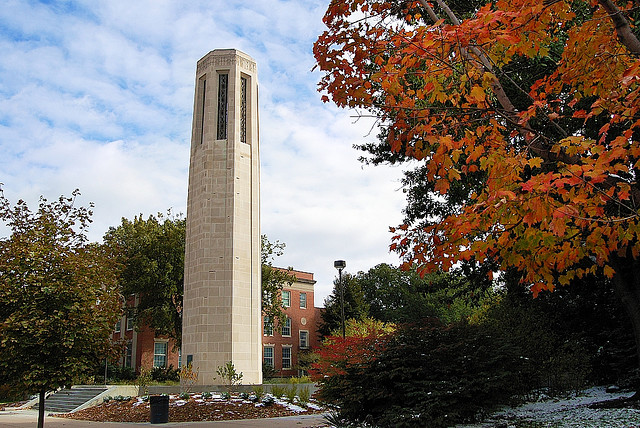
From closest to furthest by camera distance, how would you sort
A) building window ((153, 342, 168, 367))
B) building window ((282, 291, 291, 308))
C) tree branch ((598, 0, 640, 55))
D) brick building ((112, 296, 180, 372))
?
1. tree branch ((598, 0, 640, 55))
2. brick building ((112, 296, 180, 372))
3. building window ((153, 342, 168, 367))
4. building window ((282, 291, 291, 308))

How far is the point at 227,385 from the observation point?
20.6 metres

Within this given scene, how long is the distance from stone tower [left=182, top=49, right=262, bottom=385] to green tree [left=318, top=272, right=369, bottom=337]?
22.7m

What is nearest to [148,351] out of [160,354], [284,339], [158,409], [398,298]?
[160,354]

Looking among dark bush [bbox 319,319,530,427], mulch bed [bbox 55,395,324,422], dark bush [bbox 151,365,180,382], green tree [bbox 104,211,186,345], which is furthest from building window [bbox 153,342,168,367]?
dark bush [bbox 319,319,530,427]

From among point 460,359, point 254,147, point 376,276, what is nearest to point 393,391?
point 460,359

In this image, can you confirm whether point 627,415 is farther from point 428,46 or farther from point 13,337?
point 13,337

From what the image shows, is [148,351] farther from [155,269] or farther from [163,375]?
[155,269]

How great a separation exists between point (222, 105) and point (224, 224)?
5.96 metres

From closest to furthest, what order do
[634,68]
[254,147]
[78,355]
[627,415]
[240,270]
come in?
[634,68]
[627,415]
[78,355]
[240,270]
[254,147]

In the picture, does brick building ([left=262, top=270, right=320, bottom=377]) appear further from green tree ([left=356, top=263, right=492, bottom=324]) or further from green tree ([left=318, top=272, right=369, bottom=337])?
green tree ([left=356, top=263, right=492, bottom=324])

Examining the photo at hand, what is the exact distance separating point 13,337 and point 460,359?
8189 mm

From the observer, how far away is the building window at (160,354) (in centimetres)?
4050

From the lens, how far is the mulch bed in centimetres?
1616

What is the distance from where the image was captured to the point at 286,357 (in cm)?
4925
